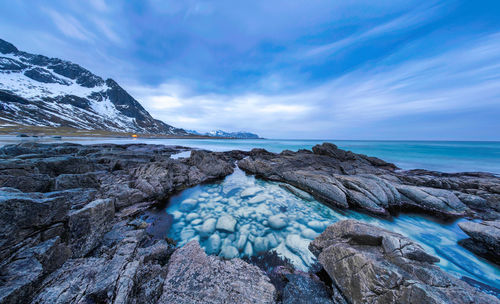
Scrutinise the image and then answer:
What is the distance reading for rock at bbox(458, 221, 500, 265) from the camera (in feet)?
17.1

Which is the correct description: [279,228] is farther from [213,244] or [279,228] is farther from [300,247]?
[213,244]

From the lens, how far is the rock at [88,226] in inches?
149

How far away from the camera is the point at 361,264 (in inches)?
130

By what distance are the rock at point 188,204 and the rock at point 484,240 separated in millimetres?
11027

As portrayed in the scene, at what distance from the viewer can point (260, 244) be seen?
5395 millimetres

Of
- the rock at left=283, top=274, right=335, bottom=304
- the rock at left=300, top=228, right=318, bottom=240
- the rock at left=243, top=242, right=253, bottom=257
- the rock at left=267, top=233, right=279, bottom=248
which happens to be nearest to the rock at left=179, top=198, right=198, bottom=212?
the rock at left=243, top=242, right=253, bottom=257

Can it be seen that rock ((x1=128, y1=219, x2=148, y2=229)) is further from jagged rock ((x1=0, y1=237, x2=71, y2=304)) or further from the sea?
jagged rock ((x1=0, y1=237, x2=71, y2=304))

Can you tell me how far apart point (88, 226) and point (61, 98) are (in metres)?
184

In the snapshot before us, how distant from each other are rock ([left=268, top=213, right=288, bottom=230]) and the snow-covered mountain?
10991 cm

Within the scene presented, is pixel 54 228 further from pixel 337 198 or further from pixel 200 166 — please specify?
pixel 337 198

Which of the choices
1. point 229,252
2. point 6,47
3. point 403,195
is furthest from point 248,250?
point 6,47

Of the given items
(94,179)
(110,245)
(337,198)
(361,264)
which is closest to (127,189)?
(94,179)

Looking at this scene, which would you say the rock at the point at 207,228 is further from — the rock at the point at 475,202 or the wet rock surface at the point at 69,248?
the rock at the point at 475,202

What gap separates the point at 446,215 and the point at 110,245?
14141 mm
